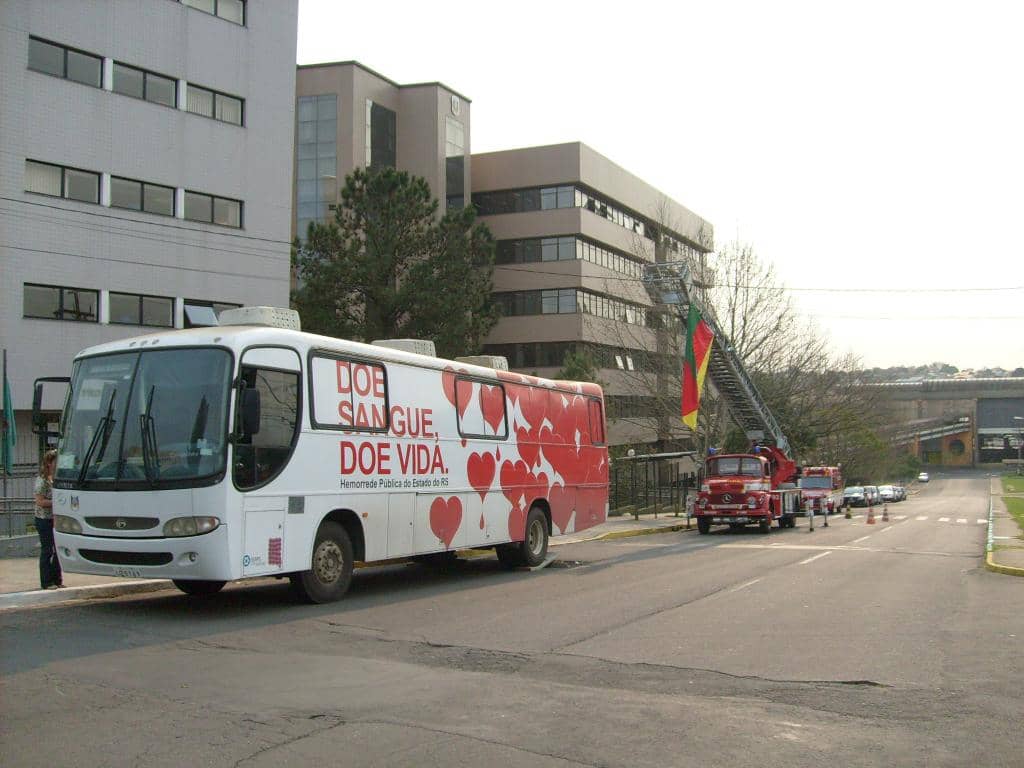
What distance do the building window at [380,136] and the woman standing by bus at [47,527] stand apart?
4157cm

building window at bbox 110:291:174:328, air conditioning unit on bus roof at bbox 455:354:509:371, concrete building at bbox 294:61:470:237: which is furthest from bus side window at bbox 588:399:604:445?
concrete building at bbox 294:61:470:237

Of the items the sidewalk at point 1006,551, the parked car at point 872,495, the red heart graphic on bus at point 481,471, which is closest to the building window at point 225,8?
the red heart graphic on bus at point 481,471

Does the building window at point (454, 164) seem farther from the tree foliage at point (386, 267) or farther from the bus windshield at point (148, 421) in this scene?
the bus windshield at point (148, 421)

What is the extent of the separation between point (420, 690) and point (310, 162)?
47.7 metres

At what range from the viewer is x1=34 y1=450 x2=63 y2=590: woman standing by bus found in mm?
12266

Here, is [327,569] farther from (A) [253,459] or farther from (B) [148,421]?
(B) [148,421]

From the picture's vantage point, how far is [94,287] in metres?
29.4

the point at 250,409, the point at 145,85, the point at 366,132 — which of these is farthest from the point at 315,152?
the point at 250,409

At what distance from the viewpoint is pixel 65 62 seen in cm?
2862

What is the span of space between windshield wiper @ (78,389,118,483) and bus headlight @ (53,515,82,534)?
487 millimetres

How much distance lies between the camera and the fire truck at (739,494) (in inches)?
1145

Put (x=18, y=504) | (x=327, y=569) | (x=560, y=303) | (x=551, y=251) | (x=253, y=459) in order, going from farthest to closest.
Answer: (x=551, y=251), (x=560, y=303), (x=18, y=504), (x=327, y=569), (x=253, y=459)

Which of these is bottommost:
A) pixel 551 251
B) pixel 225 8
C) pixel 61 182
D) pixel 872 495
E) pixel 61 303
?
pixel 872 495

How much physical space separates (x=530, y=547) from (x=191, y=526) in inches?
303
